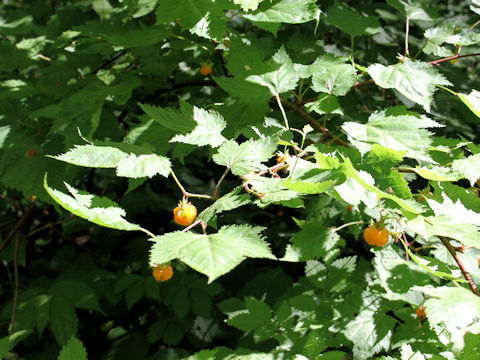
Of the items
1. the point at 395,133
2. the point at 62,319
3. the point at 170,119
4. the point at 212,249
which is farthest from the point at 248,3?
the point at 62,319

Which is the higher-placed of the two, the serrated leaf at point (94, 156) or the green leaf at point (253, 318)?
the serrated leaf at point (94, 156)

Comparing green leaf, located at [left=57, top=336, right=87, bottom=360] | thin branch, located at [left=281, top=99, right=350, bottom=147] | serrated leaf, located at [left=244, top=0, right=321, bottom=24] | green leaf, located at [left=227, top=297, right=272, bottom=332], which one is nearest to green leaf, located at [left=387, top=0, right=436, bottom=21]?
serrated leaf, located at [left=244, top=0, right=321, bottom=24]

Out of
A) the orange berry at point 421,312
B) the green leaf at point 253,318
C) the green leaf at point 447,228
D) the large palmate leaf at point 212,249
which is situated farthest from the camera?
the green leaf at point 253,318

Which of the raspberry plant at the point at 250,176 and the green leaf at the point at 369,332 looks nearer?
the raspberry plant at the point at 250,176

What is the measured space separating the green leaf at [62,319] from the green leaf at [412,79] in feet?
5.11

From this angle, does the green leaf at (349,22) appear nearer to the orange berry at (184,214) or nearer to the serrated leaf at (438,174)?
the serrated leaf at (438,174)

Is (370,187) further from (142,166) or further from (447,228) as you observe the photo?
(142,166)

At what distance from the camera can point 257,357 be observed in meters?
1.52

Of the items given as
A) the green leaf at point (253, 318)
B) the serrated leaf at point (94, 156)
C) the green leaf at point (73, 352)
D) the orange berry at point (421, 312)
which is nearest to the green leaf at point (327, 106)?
the serrated leaf at point (94, 156)

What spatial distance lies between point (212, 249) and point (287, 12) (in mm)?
921

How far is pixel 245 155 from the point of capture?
1085mm

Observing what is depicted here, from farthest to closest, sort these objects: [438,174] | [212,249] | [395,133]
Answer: [395,133], [438,174], [212,249]

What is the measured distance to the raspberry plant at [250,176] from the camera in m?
1.00

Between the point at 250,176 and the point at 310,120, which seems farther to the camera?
the point at 310,120
